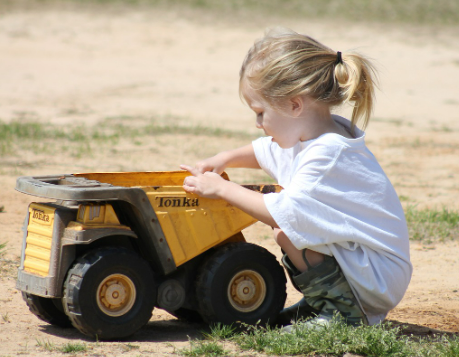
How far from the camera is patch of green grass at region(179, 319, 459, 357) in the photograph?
2744mm

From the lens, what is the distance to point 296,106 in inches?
116

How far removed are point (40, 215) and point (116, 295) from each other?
1.48 feet

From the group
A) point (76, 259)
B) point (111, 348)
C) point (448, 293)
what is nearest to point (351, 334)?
point (111, 348)

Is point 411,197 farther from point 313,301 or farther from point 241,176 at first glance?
point 313,301

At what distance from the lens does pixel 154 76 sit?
40.4 ft

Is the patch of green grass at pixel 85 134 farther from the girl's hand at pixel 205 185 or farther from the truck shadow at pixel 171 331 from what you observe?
the girl's hand at pixel 205 185

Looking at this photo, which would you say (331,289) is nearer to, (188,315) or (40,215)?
(188,315)

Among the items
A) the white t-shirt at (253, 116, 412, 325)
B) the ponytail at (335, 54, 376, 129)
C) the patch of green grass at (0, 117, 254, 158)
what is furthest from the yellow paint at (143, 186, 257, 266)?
the patch of green grass at (0, 117, 254, 158)

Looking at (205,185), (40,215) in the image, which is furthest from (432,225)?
(40,215)

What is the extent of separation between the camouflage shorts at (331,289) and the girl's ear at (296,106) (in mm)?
603

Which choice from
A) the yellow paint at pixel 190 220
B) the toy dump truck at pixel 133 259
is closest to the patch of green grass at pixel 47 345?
the toy dump truck at pixel 133 259

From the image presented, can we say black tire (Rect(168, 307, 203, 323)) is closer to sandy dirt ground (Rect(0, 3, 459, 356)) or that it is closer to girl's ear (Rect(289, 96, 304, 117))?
sandy dirt ground (Rect(0, 3, 459, 356))

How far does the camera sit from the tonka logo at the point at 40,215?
2875 mm

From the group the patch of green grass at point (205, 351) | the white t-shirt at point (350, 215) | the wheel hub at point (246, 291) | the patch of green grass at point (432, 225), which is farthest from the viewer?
the patch of green grass at point (432, 225)
